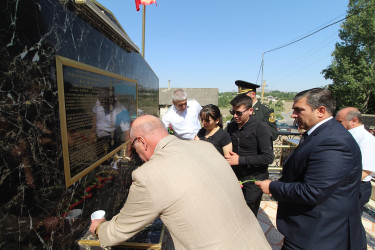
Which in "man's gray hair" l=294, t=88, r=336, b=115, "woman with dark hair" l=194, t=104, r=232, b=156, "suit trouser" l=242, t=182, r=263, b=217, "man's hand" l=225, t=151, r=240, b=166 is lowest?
"suit trouser" l=242, t=182, r=263, b=217

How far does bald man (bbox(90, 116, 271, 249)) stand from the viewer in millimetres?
1084

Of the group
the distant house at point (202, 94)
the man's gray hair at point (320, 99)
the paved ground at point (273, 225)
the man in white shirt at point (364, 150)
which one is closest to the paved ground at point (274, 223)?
the paved ground at point (273, 225)

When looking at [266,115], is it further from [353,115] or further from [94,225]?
[94,225]

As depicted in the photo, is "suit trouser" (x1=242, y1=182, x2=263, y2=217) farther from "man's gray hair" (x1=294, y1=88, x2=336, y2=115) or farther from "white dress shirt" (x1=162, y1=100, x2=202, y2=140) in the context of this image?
"white dress shirt" (x1=162, y1=100, x2=202, y2=140)

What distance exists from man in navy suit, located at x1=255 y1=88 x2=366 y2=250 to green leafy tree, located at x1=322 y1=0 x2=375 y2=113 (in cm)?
2512

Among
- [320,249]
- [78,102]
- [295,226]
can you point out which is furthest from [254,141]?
[78,102]

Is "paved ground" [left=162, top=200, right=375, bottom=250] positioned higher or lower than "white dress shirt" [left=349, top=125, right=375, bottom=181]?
lower

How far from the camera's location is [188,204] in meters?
1.08

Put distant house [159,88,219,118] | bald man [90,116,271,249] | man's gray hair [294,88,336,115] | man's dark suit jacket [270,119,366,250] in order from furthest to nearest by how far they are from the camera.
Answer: distant house [159,88,219,118], man's gray hair [294,88,336,115], man's dark suit jacket [270,119,366,250], bald man [90,116,271,249]

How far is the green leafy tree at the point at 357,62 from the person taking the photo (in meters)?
20.2

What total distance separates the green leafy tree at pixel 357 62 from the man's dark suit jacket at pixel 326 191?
25163 millimetres

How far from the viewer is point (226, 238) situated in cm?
110

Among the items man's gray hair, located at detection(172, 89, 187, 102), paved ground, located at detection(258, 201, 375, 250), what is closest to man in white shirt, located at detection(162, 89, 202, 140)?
man's gray hair, located at detection(172, 89, 187, 102)

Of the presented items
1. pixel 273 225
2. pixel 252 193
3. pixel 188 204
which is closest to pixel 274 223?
pixel 273 225
